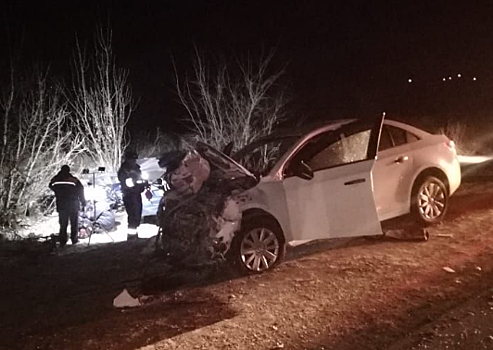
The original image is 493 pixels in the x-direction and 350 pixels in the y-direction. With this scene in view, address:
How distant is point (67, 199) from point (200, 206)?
4.49 meters

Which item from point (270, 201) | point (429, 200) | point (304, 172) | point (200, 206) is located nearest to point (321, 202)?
point (304, 172)

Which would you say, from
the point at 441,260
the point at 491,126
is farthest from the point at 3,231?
the point at 491,126

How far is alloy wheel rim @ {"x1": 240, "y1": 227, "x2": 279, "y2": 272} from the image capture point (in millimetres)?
7707

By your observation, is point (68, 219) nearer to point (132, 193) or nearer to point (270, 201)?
point (132, 193)

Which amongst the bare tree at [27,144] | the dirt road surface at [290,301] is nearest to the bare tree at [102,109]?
the bare tree at [27,144]

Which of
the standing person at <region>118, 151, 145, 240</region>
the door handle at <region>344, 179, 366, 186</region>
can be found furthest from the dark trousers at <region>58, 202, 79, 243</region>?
the door handle at <region>344, 179, 366, 186</region>

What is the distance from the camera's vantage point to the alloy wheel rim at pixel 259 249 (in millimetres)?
7707

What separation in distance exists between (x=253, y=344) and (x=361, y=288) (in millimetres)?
1727

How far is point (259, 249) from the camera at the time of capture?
777cm

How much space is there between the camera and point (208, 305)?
21.9ft

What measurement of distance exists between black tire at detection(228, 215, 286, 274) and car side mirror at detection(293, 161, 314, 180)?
25.0 inches

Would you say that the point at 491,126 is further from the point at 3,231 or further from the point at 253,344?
the point at 253,344

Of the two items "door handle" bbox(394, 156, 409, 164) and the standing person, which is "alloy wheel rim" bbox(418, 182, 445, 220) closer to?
"door handle" bbox(394, 156, 409, 164)

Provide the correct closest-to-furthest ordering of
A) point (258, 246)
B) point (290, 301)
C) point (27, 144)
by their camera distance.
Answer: point (290, 301) < point (258, 246) < point (27, 144)
